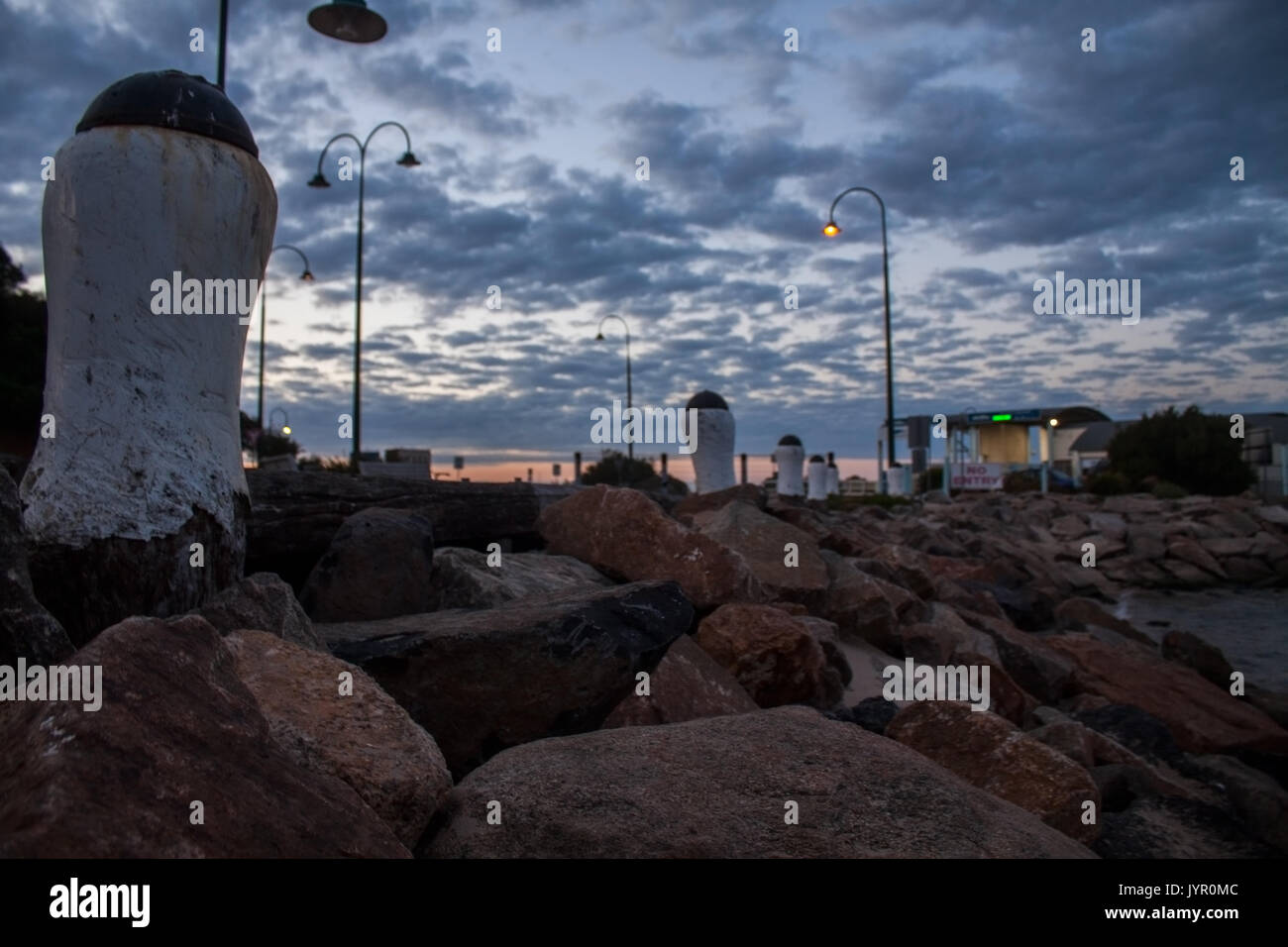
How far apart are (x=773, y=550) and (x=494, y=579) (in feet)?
8.99

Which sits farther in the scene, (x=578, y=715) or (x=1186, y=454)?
(x=1186, y=454)

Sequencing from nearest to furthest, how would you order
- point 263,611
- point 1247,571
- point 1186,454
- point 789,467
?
point 263,611 < point 1247,571 < point 789,467 < point 1186,454

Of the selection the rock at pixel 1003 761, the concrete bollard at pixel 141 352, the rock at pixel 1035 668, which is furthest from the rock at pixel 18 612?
the rock at pixel 1035 668

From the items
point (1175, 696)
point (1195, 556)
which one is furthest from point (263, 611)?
point (1195, 556)

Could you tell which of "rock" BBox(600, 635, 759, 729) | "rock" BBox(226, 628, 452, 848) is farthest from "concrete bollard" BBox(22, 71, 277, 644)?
"rock" BBox(600, 635, 759, 729)

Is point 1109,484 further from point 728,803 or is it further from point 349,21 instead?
point 728,803

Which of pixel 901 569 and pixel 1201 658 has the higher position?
pixel 901 569

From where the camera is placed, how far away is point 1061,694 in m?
6.71

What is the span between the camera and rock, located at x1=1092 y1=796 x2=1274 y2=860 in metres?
3.87

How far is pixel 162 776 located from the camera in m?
1.88

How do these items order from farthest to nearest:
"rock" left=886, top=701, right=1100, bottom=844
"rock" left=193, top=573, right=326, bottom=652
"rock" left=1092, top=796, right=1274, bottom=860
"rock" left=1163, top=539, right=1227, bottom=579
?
"rock" left=1163, top=539, right=1227, bottom=579, "rock" left=1092, top=796, right=1274, bottom=860, "rock" left=886, top=701, right=1100, bottom=844, "rock" left=193, top=573, right=326, bottom=652

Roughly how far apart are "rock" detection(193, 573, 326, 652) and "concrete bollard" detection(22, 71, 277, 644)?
1.16 feet

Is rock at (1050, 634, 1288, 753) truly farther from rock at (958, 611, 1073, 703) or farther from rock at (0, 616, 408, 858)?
rock at (0, 616, 408, 858)

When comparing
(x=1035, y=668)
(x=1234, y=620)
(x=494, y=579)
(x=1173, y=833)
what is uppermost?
(x=494, y=579)
